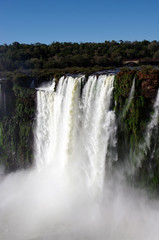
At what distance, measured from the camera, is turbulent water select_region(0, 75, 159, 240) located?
43.9ft

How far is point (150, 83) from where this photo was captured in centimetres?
1230

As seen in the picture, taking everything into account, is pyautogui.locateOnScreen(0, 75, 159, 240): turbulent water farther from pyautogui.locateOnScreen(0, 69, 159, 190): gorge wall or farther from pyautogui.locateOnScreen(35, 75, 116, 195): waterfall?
pyautogui.locateOnScreen(0, 69, 159, 190): gorge wall

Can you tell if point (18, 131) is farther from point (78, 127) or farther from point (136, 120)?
point (136, 120)

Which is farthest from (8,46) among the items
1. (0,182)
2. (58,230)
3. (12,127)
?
(58,230)

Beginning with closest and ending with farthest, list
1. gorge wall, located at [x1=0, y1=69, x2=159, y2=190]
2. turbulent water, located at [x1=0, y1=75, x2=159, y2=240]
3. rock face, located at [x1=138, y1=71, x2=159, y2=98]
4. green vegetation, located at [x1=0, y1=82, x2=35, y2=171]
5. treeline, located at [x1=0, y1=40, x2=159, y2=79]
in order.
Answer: rock face, located at [x1=138, y1=71, x2=159, y2=98] → gorge wall, located at [x1=0, y1=69, x2=159, y2=190] → turbulent water, located at [x1=0, y1=75, x2=159, y2=240] → green vegetation, located at [x1=0, y1=82, x2=35, y2=171] → treeline, located at [x1=0, y1=40, x2=159, y2=79]

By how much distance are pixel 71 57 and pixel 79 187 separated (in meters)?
27.9

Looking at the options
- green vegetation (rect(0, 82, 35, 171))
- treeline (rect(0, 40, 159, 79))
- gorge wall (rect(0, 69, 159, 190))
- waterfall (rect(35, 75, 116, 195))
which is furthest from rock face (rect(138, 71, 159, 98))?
treeline (rect(0, 40, 159, 79))

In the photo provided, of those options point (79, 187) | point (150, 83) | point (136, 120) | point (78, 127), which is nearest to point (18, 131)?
point (78, 127)

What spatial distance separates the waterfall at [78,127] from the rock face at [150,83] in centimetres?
213

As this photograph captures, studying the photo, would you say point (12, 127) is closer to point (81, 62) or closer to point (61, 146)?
point (61, 146)

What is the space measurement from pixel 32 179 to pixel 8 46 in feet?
125

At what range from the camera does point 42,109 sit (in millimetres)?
20562

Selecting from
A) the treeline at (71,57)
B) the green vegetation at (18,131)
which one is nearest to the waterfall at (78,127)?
the green vegetation at (18,131)

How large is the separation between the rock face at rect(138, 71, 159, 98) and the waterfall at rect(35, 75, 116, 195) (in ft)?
6.98
